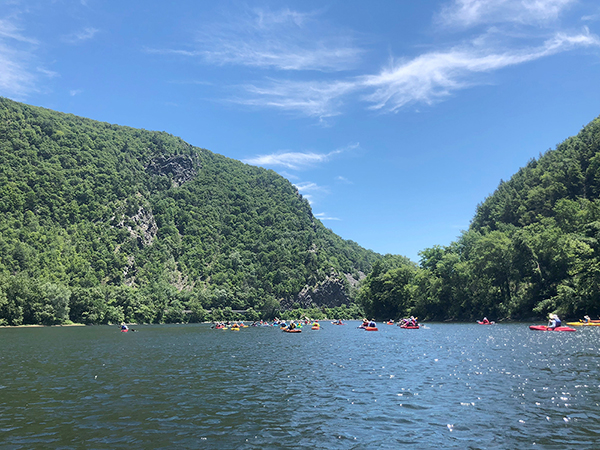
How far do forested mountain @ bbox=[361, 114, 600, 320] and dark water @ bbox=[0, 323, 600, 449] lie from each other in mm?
55978

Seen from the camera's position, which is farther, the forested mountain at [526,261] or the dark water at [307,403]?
the forested mountain at [526,261]

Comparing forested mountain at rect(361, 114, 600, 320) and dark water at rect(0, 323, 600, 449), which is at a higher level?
forested mountain at rect(361, 114, 600, 320)

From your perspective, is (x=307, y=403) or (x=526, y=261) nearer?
(x=307, y=403)

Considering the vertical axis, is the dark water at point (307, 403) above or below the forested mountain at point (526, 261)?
below

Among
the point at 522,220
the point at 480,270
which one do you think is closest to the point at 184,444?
the point at 480,270

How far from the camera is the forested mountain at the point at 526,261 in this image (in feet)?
290

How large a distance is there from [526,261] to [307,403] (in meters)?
103

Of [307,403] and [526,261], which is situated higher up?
[526,261]

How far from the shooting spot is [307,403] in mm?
23266

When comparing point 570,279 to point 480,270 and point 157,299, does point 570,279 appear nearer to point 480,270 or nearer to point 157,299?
point 480,270

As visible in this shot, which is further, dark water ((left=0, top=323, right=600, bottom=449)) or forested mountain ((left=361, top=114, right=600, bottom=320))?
forested mountain ((left=361, top=114, right=600, bottom=320))

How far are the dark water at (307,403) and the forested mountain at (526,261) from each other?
5598 centimetres

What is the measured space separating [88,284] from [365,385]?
18214 cm

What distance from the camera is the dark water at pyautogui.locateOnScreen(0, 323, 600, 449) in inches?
661
